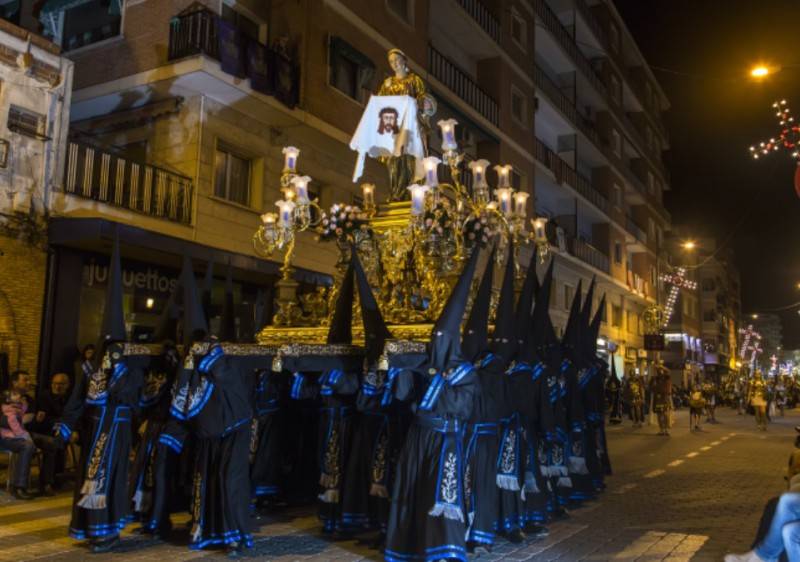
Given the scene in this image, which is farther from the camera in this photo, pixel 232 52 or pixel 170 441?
pixel 232 52

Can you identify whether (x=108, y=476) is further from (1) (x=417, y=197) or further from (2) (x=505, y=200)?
(2) (x=505, y=200)

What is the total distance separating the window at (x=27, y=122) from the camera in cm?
1379


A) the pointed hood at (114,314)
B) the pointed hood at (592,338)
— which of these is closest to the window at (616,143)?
the pointed hood at (592,338)

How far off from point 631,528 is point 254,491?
15.1 feet

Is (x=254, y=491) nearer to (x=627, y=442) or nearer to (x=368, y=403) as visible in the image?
(x=368, y=403)

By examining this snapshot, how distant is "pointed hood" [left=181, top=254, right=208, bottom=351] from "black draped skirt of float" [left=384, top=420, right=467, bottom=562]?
8.31ft

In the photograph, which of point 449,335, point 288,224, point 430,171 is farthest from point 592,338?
point 449,335

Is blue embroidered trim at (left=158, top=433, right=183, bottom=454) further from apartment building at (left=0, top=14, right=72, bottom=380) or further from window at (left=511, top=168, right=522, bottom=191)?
window at (left=511, top=168, right=522, bottom=191)

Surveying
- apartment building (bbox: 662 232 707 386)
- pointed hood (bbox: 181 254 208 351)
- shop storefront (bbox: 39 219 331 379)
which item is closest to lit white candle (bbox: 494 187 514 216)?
shop storefront (bbox: 39 219 331 379)

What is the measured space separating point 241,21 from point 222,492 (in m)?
13.3

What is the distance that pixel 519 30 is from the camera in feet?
101

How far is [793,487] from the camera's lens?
Result: 7090 millimetres

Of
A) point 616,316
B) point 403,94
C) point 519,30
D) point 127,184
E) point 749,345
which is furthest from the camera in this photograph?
point 749,345

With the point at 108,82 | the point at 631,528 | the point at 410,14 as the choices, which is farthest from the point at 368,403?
the point at 410,14
